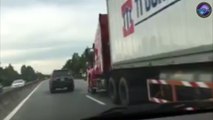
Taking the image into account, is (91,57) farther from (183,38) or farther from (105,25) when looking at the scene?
(183,38)

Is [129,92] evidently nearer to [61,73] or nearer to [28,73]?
[61,73]

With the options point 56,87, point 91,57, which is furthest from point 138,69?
point 56,87

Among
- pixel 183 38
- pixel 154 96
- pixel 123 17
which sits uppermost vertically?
pixel 123 17

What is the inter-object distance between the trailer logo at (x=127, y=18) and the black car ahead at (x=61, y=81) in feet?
87.1

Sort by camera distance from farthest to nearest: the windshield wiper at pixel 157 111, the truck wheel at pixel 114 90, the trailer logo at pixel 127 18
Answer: the truck wheel at pixel 114 90, the trailer logo at pixel 127 18, the windshield wiper at pixel 157 111

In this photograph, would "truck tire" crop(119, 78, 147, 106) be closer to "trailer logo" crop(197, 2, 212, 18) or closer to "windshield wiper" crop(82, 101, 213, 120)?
"trailer logo" crop(197, 2, 212, 18)

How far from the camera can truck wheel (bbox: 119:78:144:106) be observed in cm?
1559

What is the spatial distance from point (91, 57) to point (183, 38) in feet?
66.6

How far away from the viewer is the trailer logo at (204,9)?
345 inches

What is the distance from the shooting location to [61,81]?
43344 millimetres

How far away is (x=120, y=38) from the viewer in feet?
57.1

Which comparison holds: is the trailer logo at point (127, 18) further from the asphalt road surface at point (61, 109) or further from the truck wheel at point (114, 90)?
the truck wheel at point (114, 90)

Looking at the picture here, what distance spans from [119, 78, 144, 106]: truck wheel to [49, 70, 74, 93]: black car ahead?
25.0m

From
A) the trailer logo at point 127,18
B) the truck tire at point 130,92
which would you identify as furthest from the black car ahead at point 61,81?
the trailer logo at point 127,18
